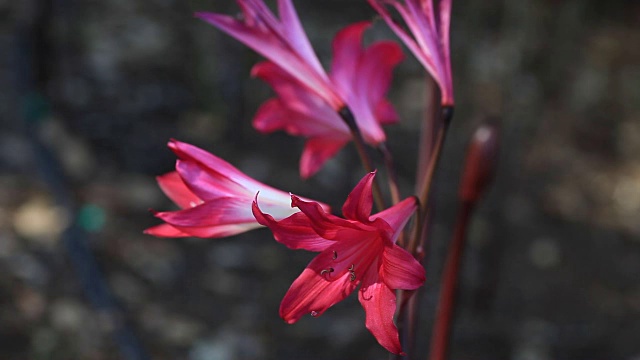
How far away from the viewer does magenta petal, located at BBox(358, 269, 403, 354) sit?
1.58 ft

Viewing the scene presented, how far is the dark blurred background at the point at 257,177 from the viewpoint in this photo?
177 cm

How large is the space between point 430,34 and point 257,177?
5.49 feet

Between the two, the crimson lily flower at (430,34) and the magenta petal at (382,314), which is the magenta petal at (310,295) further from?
the crimson lily flower at (430,34)

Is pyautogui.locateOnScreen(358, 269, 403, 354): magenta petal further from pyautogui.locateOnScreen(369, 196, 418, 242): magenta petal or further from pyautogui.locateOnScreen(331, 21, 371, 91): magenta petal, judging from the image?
pyautogui.locateOnScreen(331, 21, 371, 91): magenta petal

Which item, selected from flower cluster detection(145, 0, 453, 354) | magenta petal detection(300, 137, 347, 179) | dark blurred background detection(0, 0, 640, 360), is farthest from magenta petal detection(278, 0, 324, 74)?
dark blurred background detection(0, 0, 640, 360)

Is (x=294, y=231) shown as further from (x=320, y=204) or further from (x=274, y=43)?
(x=274, y=43)

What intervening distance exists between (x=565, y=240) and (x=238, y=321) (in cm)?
97

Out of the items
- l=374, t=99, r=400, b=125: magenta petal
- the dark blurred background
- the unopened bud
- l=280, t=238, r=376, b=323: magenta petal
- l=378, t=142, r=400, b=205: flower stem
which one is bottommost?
the dark blurred background

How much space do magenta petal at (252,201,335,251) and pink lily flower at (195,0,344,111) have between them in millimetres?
127

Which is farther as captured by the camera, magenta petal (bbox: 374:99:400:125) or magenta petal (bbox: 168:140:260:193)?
magenta petal (bbox: 374:99:400:125)

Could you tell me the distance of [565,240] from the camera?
210 cm

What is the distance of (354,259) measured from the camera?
21.6 inches

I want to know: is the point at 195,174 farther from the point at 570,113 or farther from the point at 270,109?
the point at 570,113

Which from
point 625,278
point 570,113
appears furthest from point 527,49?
point 625,278
